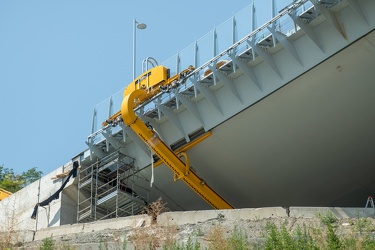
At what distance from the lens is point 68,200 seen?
31688 millimetres

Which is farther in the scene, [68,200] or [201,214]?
[68,200]

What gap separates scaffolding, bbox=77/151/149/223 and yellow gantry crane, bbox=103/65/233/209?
2338mm

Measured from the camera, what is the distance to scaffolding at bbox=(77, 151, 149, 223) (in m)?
30.6

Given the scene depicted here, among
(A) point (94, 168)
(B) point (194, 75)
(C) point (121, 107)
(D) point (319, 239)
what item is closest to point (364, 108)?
(B) point (194, 75)

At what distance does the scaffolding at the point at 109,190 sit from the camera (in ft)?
101

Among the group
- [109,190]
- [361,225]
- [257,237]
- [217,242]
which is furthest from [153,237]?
[109,190]

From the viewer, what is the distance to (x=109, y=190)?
30688mm

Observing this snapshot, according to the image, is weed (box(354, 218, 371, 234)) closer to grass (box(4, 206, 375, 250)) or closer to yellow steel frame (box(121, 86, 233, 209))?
grass (box(4, 206, 375, 250))

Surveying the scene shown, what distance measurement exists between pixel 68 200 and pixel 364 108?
1242cm

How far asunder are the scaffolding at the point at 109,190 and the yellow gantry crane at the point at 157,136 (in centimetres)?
234

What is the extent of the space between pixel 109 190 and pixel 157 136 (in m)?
3.33

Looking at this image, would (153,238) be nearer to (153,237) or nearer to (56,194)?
(153,237)

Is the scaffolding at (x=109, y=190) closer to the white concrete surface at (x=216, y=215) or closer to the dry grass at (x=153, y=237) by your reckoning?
the white concrete surface at (x=216, y=215)

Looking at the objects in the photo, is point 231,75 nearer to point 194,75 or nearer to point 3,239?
point 194,75
